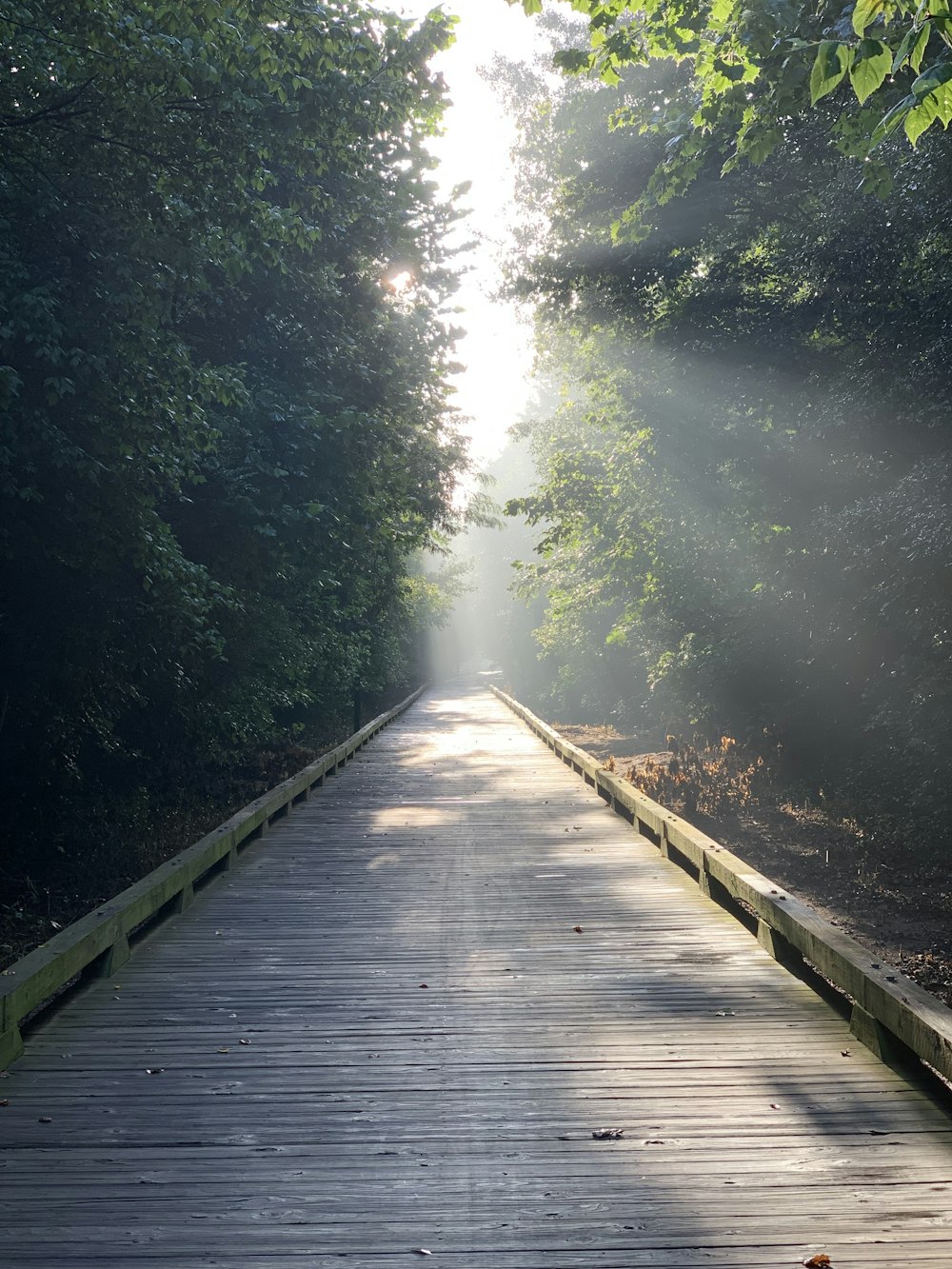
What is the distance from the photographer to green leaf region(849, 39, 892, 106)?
3.30 meters

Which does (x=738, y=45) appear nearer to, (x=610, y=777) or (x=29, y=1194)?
(x=29, y=1194)

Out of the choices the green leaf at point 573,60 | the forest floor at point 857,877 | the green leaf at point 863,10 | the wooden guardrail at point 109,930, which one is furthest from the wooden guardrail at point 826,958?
the green leaf at point 573,60

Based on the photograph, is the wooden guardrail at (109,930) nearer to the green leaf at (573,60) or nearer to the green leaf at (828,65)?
the green leaf at (828,65)

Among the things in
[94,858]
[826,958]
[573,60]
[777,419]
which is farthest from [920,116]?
[777,419]

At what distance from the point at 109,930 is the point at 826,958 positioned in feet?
12.0

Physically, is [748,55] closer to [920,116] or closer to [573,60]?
[573,60]

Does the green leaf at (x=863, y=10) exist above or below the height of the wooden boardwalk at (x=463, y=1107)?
above

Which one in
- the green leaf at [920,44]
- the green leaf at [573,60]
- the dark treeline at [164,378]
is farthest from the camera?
the dark treeline at [164,378]

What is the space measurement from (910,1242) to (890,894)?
669 centimetres

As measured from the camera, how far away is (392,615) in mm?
32969

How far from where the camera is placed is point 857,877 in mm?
10156

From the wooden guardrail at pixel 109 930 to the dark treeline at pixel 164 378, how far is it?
1.69 m

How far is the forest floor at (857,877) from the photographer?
25.4ft

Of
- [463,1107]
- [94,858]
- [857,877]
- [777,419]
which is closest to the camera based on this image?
[463,1107]
